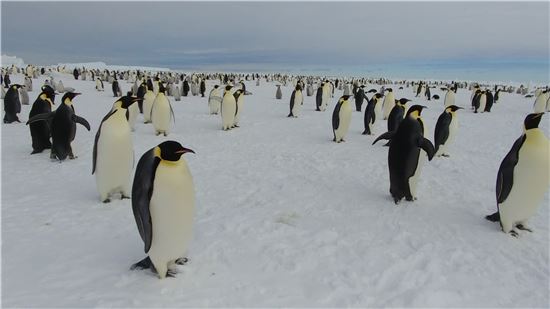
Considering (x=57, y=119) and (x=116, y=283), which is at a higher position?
(x=57, y=119)

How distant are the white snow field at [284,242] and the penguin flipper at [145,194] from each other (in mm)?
483

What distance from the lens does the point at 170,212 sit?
293 centimetres

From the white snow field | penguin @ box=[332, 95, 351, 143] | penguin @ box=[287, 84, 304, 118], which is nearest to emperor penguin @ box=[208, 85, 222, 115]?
penguin @ box=[287, 84, 304, 118]

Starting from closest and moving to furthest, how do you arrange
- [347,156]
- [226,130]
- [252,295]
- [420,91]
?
[252,295] → [347,156] → [226,130] → [420,91]

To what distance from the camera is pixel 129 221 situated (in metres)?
4.27

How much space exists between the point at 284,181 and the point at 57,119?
390 cm

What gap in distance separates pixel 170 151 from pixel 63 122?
14.6 ft

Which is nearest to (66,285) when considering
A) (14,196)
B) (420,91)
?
(14,196)

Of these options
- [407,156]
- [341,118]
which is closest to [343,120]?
[341,118]

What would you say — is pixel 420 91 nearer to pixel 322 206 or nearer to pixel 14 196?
pixel 322 206

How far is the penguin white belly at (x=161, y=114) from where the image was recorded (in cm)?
948

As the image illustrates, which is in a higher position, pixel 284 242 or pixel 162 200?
pixel 162 200

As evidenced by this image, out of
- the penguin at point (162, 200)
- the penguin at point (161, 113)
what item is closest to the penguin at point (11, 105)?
the penguin at point (161, 113)

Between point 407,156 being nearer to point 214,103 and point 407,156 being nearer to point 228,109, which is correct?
point 228,109
